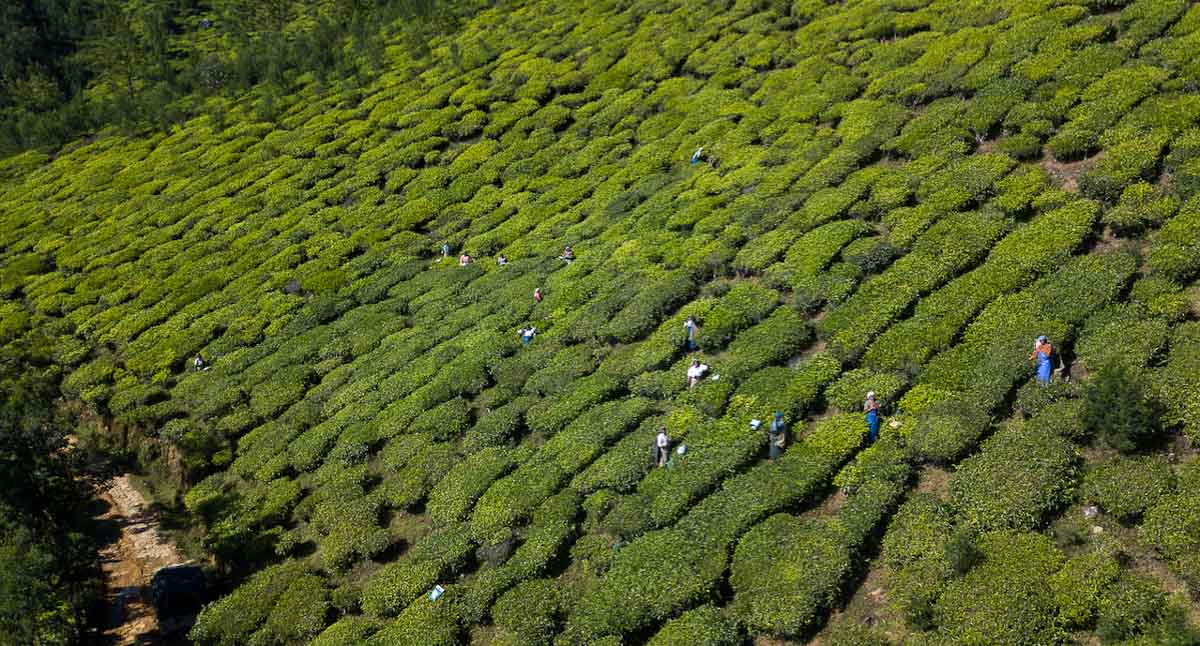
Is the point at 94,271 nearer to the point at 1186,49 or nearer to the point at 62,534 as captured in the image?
the point at 62,534

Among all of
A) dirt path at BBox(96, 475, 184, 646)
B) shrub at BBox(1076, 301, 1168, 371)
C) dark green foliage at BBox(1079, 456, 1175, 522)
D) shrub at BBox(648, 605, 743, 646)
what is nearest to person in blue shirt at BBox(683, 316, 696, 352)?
shrub at BBox(648, 605, 743, 646)

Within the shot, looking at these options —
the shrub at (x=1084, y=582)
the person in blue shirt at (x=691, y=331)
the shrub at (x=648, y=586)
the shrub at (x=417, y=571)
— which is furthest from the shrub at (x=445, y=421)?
the shrub at (x=1084, y=582)

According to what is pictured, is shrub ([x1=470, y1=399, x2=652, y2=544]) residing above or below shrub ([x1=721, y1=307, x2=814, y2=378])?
below

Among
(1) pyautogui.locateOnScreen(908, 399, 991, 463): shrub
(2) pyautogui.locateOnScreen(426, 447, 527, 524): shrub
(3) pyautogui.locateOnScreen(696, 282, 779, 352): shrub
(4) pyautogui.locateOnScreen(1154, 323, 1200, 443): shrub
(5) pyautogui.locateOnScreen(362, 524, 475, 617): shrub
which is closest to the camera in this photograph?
(4) pyautogui.locateOnScreen(1154, 323, 1200, 443): shrub

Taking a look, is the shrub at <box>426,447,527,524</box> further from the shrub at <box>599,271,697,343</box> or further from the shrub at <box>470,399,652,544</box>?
the shrub at <box>599,271,697,343</box>

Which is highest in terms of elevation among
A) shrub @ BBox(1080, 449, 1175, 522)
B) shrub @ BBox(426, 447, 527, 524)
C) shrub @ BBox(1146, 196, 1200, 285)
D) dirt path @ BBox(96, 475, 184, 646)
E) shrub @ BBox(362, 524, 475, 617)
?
shrub @ BBox(1146, 196, 1200, 285)

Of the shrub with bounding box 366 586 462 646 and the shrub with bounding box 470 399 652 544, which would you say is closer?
the shrub with bounding box 366 586 462 646

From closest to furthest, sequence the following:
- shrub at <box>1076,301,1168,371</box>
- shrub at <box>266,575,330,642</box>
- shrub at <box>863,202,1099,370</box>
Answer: shrub at <box>1076,301,1168,371</box> → shrub at <box>266,575,330,642</box> → shrub at <box>863,202,1099,370</box>

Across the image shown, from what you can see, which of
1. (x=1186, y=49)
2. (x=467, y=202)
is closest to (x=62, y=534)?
(x=467, y=202)
